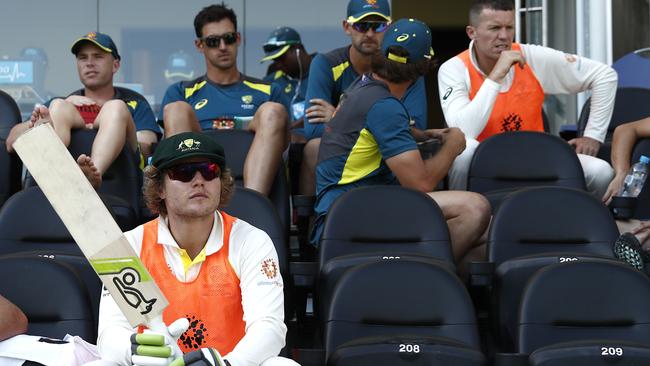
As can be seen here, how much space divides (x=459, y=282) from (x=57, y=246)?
1.87 metres

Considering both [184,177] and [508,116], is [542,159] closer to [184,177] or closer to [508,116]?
[508,116]

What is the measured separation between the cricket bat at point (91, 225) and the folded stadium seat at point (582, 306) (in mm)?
1724

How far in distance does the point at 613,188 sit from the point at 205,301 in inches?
118

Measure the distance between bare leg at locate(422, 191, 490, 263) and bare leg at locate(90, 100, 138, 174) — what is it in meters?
1.62

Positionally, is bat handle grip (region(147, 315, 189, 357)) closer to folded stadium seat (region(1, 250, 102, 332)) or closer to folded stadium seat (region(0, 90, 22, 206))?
folded stadium seat (region(1, 250, 102, 332))

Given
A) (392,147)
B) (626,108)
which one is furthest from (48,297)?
(626,108)

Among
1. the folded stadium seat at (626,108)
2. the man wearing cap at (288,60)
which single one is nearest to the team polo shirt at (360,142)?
the folded stadium seat at (626,108)

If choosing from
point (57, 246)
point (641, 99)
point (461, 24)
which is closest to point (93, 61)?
point (57, 246)

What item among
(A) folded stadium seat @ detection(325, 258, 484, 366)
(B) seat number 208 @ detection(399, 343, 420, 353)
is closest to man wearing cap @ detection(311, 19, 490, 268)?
(A) folded stadium seat @ detection(325, 258, 484, 366)

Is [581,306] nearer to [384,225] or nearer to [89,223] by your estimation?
[384,225]

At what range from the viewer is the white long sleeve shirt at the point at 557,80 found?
721 centimetres

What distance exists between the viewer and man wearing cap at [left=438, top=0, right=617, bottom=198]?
696 cm

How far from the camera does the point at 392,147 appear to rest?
19.9ft

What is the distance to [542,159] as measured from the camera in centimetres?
674
